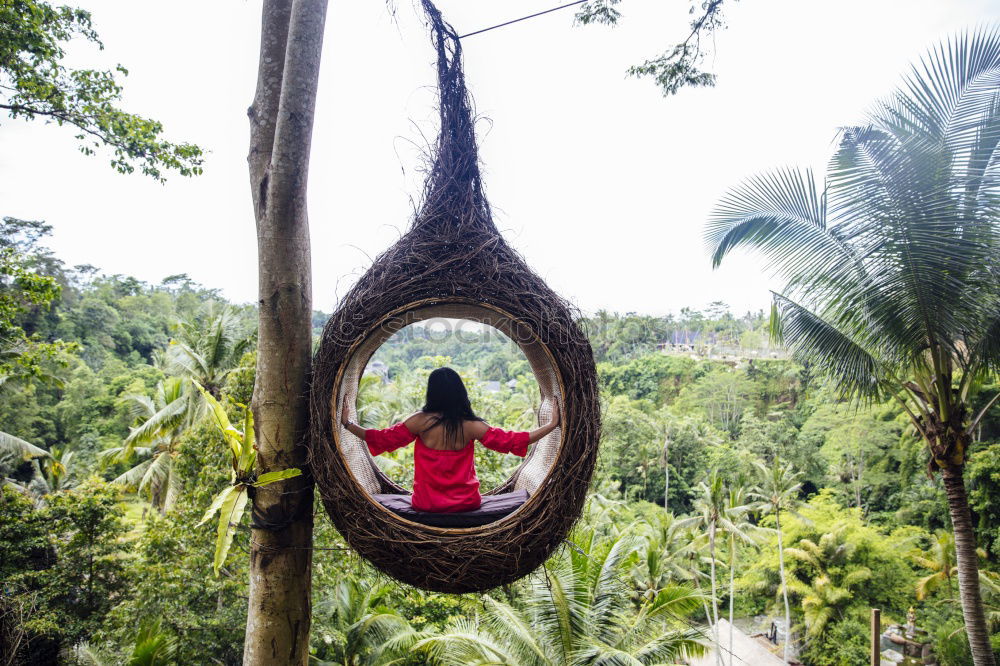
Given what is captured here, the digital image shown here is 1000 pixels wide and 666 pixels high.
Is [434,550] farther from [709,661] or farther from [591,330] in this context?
[709,661]

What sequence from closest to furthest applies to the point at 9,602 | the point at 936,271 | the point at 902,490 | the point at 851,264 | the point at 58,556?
1. the point at 936,271
2. the point at 851,264
3. the point at 9,602
4. the point at 58,556
5. the point at 902,490

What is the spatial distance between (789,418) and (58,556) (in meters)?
39.3

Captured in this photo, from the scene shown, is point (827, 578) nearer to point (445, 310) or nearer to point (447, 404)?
point (447, 404)

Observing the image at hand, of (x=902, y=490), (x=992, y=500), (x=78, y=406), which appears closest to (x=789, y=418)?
(x=902, y=490)

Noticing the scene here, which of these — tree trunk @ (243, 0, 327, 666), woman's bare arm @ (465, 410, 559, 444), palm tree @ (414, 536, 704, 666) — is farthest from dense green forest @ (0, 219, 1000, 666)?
woman's bare arm @ (465, 410, 559, 444)

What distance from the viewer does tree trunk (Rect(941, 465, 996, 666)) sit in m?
6.33

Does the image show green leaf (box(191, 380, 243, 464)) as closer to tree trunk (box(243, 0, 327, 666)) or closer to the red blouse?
tree trunk (box(243, 0, 327, 666))

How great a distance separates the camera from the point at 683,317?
202 ft

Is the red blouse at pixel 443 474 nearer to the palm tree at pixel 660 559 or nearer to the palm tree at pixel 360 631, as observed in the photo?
the palm tree at pixel 360 631

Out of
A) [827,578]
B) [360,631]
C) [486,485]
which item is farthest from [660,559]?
[360,631]

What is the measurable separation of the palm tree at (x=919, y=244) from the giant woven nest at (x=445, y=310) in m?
5.23

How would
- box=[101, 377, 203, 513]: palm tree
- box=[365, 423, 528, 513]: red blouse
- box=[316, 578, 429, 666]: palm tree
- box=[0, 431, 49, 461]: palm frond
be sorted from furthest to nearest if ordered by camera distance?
box=[0, 431, 49, 461]: palm frond
box=[101, 377, 203, 513]: palm tree
box=[316, 578, 429, 666]: palm tree
box=[365, 423, 528, 513]: red blouse

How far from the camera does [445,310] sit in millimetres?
3094

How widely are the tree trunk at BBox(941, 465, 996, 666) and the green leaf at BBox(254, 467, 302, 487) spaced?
7221 millimetres
